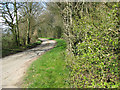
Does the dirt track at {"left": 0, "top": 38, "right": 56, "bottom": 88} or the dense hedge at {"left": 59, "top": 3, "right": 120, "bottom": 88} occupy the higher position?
the dense hedge at {"left": 59, "top": 3, "right": 120, "bottom": 88}

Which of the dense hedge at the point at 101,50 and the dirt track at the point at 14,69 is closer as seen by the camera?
the dense hedge at the point at 101,50

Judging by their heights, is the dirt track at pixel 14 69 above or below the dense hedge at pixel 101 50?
below

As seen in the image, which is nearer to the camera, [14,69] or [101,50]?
[101,50]

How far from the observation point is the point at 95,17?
3.47 metres

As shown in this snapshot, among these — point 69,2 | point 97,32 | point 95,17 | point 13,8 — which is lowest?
point 97,32

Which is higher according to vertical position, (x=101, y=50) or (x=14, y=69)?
(x=101, y=50)

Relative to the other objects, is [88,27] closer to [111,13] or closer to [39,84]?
[111,13]

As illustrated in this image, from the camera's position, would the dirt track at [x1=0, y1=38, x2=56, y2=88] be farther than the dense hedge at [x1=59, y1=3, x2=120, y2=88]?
Yes

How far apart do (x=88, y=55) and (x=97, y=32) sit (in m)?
0.78

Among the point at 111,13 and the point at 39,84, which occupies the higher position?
the point at 111,13

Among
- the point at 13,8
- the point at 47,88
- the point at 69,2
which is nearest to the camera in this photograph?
the point at 47,88

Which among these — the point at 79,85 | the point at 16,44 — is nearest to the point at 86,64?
the point at 79,85

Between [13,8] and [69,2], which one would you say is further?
[13,8]

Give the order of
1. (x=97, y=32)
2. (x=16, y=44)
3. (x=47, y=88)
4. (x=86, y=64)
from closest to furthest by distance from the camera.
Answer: (x=97, y=32), (x=86, y=64), (x=47, y=88), (x=16, y=44)
